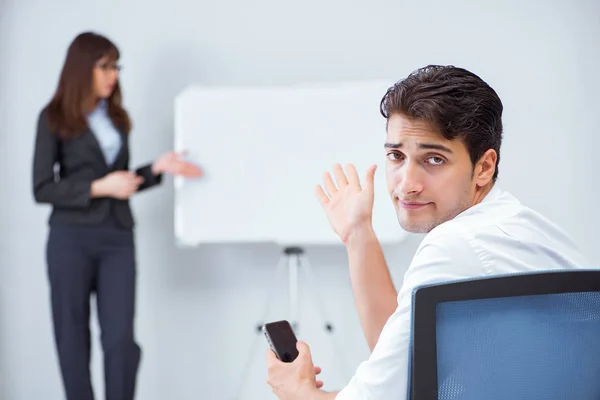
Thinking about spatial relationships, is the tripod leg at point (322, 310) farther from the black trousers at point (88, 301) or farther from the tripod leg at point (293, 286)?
the black trousers at point (88, 301)

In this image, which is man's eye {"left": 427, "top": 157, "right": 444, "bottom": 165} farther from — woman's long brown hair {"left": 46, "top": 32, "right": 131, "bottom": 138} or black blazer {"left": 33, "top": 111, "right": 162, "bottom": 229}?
woman's long brown hair {"left": 46, "top": 32, "right": 131, "bottom": 138}

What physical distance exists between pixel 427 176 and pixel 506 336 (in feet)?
1.30

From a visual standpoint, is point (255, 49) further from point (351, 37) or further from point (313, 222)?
point (313, 222)

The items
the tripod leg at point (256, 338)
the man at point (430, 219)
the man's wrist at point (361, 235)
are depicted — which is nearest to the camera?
the man at point (430, 219)

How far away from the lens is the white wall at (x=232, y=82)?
11.6 ft

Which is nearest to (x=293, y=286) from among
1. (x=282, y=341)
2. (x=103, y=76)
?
(x=103, y=76)

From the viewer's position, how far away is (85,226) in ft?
9.60

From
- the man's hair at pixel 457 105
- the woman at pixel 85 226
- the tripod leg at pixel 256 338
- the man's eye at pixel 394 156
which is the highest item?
the man's hair at pixel 457 105

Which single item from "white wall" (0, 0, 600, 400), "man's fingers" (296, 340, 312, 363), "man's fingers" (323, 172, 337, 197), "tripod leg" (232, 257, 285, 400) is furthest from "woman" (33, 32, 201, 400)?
"man's fingers" (296, 340, 312, 363)

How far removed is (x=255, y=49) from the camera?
3545mm

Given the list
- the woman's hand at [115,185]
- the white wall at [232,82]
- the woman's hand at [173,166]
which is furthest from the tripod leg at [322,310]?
the woman's hand at [115,185]

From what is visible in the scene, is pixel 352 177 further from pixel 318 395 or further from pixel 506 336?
pixel 506 336

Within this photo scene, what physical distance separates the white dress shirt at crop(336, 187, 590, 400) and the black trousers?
2.21 m

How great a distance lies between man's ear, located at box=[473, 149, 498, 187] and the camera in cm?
117
